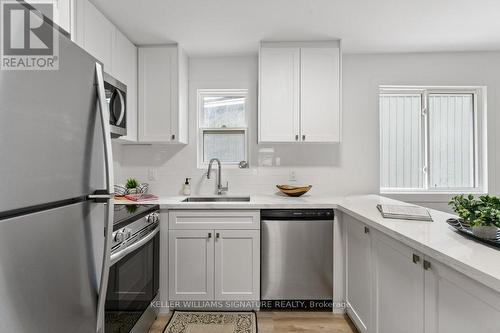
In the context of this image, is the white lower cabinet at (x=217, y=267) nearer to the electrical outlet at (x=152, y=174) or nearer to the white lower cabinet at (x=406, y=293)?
the white lower cabinet at (x=406, y=293)

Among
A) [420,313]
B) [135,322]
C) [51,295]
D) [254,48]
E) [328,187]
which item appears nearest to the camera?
[51,295]

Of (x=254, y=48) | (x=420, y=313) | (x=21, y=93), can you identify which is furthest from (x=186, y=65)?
(x=420, y=313)

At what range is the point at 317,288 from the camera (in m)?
2.21

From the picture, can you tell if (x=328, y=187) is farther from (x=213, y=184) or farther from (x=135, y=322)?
(x=135, y=322)

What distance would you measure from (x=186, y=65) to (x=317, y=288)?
2572 mm

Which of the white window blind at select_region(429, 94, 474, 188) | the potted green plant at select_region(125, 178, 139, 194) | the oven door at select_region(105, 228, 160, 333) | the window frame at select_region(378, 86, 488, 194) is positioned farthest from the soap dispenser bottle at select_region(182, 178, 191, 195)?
the white window blind at select_region(429, 94, 474, 188)

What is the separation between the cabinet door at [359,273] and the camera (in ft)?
5.66

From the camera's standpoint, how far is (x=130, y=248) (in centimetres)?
157

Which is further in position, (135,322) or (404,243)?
(135,322)

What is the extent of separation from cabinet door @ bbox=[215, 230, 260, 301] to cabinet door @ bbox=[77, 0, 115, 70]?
1674mm

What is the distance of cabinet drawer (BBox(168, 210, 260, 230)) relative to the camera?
87.4 inches

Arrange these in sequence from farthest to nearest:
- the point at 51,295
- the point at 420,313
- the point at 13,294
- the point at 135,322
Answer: the point at 135,322 → the point at 420,313 → the point at 51,295 → the point at 13,294

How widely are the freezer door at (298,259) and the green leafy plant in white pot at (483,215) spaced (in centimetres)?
108

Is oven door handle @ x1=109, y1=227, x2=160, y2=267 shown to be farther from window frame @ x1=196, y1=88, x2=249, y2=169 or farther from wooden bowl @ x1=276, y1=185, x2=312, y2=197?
wooden bowl @ x1=276, y1=185, x2=312, y2=197
